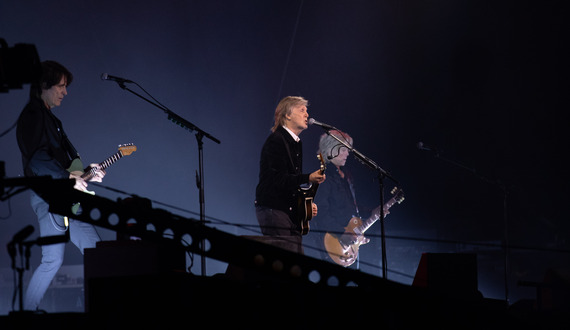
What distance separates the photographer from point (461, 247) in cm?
830

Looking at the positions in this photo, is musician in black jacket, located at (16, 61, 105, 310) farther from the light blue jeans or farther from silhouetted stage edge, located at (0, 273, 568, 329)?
silhouetted stage edge, located at (0, 273, 568, 329)

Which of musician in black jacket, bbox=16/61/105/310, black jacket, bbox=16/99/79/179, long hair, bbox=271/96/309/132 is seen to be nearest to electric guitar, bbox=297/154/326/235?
long hair, bbox=271/96/309/132

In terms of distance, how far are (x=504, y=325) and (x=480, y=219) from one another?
5832 mm

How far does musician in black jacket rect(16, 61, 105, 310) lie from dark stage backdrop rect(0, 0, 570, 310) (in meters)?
3.23

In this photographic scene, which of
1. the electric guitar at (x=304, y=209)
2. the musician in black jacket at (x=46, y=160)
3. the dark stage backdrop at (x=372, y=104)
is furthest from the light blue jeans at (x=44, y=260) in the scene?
the dark stage backdrop at (x=372, y=104)

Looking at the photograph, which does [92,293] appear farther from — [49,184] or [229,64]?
[229,64]

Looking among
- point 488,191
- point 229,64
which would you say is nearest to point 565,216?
point 488,191

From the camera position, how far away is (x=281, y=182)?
16.2ft

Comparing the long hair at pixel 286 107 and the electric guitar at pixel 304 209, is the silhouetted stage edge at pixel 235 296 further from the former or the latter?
the long hair at pixel 286 107

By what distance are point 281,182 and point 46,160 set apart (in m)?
1.89

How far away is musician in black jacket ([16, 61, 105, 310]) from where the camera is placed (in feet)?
12.7

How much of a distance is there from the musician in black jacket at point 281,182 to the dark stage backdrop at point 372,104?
276 centimetres

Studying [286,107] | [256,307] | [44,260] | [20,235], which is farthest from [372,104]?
[20,235]

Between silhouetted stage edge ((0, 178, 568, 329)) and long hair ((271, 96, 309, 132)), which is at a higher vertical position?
long hair ((271, 96, 309, 132))
